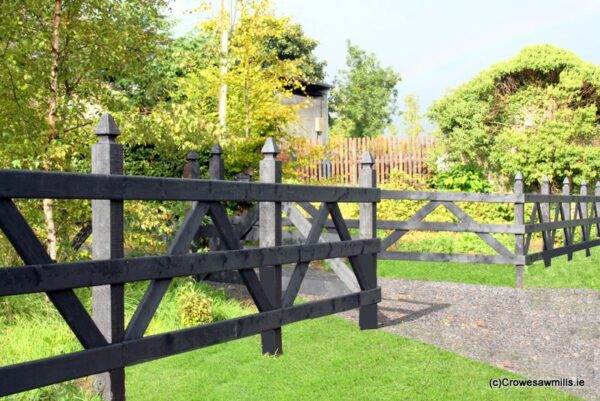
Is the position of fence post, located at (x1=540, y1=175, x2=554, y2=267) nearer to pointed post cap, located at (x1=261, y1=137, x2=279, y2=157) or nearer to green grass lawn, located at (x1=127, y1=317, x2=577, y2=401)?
green grass lawn, located at (x1=127, y1=317, x2=577, y2=401)

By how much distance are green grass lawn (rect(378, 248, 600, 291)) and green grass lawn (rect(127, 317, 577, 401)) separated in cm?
594

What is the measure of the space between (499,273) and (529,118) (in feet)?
43.1

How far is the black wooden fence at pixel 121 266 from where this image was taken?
4.25 m

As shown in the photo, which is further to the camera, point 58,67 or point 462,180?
point 462,180

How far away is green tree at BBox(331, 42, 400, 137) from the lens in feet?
156

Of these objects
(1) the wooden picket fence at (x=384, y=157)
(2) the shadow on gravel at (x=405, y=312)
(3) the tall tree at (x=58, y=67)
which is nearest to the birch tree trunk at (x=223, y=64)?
(1) the wooden picket fence at (x=384, y=157)

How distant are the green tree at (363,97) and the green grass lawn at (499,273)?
3204 cm

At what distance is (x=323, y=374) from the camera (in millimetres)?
6453


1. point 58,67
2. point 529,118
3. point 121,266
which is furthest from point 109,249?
point 529,118

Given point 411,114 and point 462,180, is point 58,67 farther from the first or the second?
point 411,114

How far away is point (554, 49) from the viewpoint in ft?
84.1

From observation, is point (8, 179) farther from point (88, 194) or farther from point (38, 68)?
point (38, 68)

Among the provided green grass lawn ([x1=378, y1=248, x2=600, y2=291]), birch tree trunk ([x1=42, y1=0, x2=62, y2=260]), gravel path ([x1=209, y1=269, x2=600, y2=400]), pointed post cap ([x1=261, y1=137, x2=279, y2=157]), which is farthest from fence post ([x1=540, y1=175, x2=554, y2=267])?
birch tree trunk ([x1=42, y1=0, x2=62, y2=260])

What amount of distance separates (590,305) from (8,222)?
28.4 feet
